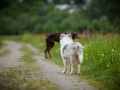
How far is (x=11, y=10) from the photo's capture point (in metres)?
94.1

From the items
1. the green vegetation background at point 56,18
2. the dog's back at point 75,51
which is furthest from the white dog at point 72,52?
the green vegetation background at point 56,18

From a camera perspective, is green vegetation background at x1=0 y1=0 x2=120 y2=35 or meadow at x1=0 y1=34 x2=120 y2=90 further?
green vegetation background at x1=0 y1=0 x2=120 y2=35

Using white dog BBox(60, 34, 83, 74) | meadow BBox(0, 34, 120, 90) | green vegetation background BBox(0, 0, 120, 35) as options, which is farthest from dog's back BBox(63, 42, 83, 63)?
green vegetation background BBox(0, 0, 120, 35)

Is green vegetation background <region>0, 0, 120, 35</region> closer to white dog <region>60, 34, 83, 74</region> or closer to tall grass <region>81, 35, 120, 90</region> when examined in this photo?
tall grass <region>81, 35, 120, 90</region>

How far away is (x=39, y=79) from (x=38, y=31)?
1950 inches

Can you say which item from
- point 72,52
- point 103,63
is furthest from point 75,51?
point 103,63

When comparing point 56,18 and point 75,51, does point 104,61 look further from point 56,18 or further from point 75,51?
point 56,18

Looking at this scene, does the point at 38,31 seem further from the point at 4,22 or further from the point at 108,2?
the point at 108,2

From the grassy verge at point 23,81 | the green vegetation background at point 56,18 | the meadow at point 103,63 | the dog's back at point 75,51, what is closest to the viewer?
the grassy verge at point 23,81

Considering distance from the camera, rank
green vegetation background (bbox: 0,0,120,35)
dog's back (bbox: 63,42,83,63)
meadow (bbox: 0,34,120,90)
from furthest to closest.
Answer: green vegetation background (bbox: 0,0,120,35) → dog's back (bbox: 63,42,83,63) → meadow (bbox: 0,34,120,90)

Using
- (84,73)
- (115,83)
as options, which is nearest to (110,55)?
(84,73)

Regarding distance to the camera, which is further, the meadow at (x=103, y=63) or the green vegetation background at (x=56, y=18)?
the green vegetation background at (x=56, y=18)

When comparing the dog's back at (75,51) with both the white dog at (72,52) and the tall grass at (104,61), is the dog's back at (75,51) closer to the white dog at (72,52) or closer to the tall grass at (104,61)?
the white dog at (72,52)

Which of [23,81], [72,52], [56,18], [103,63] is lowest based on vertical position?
[23,81]
